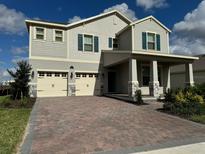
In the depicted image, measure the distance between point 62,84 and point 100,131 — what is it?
454 inches

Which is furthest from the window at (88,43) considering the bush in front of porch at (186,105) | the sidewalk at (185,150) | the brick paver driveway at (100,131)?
the sidewalk at (185,150)

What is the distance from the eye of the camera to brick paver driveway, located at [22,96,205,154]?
574 centimetres

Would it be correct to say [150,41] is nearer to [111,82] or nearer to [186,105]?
[111,82]

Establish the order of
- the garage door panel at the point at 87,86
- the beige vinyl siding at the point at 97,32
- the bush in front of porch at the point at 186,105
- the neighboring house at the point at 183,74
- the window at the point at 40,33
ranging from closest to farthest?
the bush in front of porch at the point at 186,105 < the window at the point at 40,33 < the beige vinyl siding at the point at 97,32 < the garage door panel at the point at 87,86 < the neighboring house at the point at 183,74

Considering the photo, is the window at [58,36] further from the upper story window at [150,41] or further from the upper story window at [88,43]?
the upper story window at [150,41]

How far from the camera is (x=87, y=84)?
62.4ft

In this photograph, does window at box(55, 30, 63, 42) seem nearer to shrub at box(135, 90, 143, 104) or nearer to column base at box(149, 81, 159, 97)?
shrub at box(135, 90, 143, 104)

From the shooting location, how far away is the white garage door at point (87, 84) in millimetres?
18688

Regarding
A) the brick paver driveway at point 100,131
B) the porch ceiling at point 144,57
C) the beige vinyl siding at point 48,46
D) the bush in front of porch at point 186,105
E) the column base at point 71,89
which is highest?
the beige vinyl siding at point 48,46

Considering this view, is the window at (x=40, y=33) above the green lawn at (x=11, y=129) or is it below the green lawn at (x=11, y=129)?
above

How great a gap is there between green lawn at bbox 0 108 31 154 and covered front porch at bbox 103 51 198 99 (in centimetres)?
780

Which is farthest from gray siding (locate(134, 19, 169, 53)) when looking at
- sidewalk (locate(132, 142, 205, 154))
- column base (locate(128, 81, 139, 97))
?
sidewalk (locate(132, 142, 205, 154))

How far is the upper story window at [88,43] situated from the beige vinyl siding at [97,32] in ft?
0.99

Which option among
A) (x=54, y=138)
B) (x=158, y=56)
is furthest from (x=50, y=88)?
(x=54, y=138)
